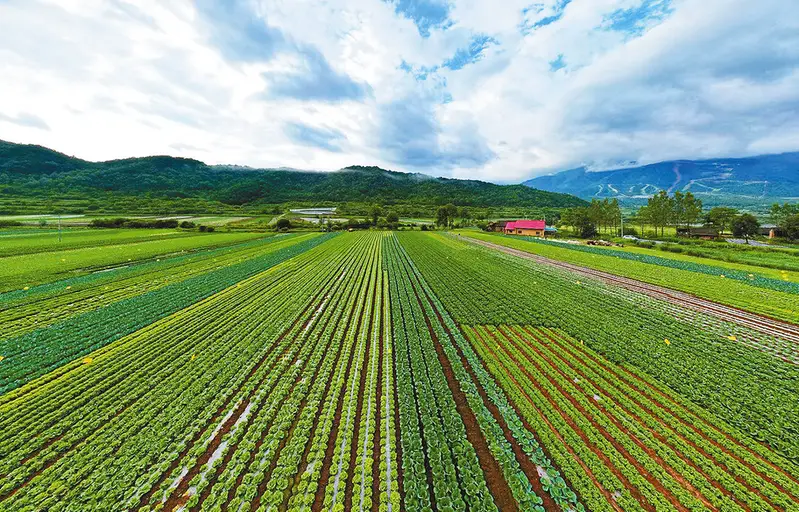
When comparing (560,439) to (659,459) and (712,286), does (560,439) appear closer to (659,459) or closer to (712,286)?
(659,459)

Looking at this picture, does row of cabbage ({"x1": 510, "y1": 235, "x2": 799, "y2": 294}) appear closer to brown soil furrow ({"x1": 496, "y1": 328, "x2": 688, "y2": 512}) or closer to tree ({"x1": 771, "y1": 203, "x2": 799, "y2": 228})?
brown soil furrow ({"x1": 496, "y1": 328, "x2": 688, "y2": 512})

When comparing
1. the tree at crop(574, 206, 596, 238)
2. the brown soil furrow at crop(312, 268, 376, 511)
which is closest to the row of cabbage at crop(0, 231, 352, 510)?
the brown soil furrow at crop(312, 268, 376, 511)

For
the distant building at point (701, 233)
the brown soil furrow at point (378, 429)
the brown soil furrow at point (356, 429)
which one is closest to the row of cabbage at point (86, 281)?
the brown soil furrow at point (356, 429)

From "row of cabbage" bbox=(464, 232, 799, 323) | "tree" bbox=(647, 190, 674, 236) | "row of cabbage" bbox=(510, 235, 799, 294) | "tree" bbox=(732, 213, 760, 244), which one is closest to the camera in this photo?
"row of cabbage" bbox=(464, 232, 799, 323)

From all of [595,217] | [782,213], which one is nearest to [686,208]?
[595,217]

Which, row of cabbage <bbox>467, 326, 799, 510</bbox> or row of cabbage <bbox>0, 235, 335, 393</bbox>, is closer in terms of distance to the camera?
row of cabbage <bbox>467, 326, 799, 510</bbox>

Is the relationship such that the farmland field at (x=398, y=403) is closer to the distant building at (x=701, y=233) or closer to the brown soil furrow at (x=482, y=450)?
the brown soil furrow at (x=482, y=450)
